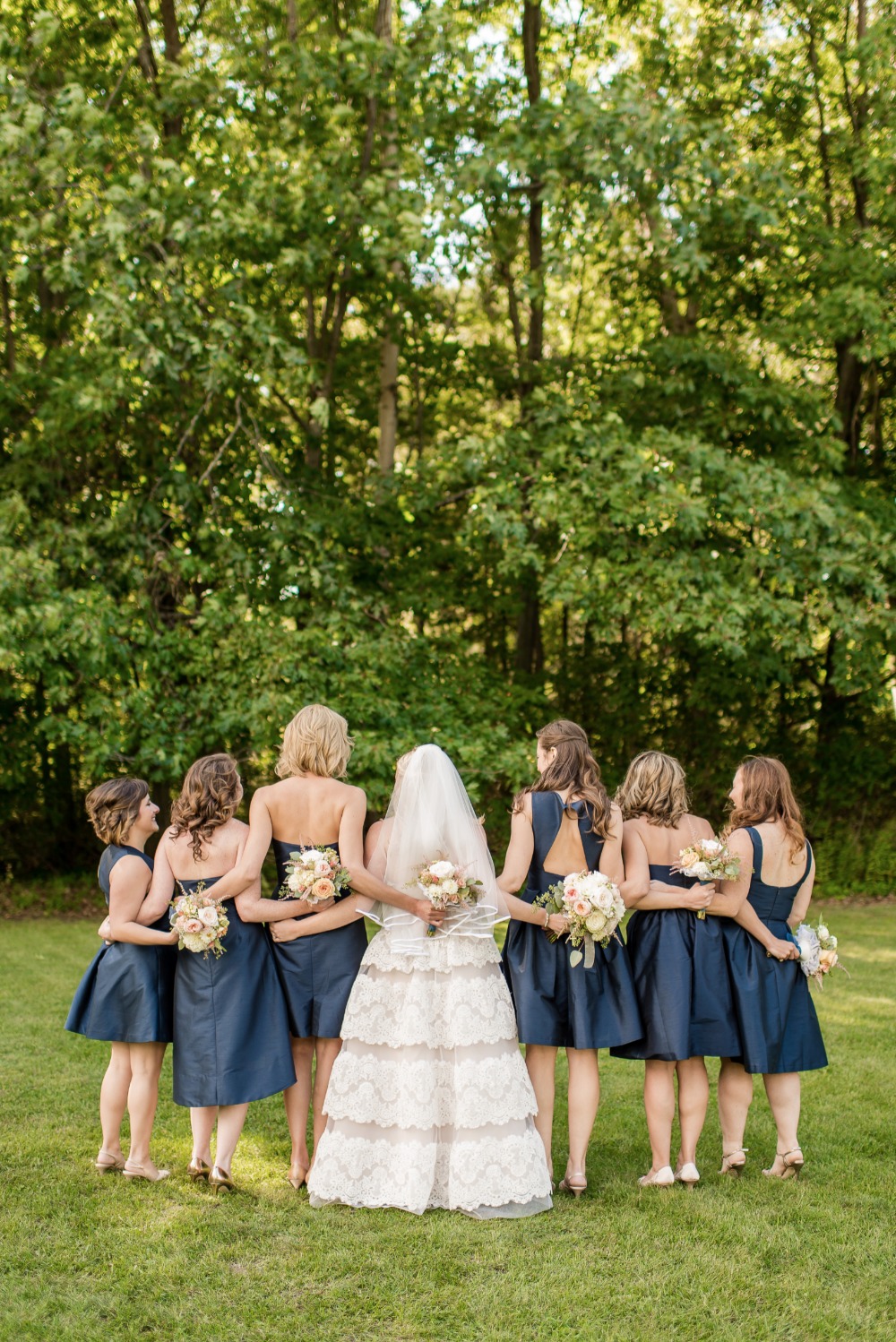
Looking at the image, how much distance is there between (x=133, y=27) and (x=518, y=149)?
227 inches

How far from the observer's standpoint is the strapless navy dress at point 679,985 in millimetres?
4930

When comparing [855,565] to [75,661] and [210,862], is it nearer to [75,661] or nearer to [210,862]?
[75,661]

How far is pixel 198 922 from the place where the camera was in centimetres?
468

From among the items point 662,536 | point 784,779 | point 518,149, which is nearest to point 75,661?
point 662,536

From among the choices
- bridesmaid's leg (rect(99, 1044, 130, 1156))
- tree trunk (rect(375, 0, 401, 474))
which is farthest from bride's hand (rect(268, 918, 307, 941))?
tree trunk (rect(375, 0, 401, 474))

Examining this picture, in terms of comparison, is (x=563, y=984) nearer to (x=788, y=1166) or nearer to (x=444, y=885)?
(x=444, y=885)

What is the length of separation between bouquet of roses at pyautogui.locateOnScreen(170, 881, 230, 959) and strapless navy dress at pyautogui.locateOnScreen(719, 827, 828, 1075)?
223 centimetres

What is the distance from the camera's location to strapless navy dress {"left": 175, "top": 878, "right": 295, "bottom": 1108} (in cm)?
477

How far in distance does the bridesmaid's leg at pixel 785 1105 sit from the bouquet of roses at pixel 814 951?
456 millimetres

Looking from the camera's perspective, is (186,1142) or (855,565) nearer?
(186,1142)

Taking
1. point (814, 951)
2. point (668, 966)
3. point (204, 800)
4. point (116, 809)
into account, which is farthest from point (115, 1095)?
point (814, 951)

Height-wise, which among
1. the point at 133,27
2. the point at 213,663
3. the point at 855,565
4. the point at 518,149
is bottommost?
the point at 213,663

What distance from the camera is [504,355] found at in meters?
15.9

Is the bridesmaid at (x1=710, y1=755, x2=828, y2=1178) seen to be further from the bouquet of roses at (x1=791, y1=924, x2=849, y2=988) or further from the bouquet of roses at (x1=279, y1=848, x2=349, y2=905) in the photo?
the bouquet of roses at (x1=279, y1=848, x2=349, y2=905)
